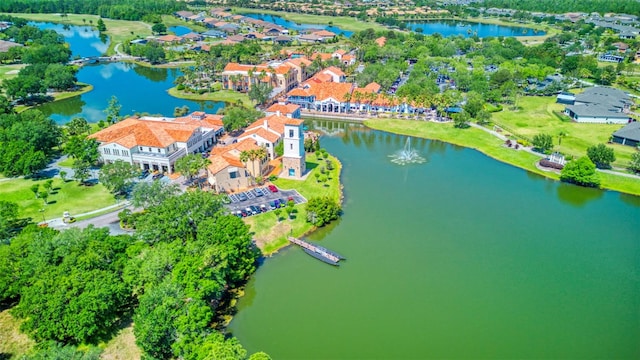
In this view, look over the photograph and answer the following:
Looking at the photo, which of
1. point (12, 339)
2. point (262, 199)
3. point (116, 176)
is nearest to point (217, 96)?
point (116, 176)

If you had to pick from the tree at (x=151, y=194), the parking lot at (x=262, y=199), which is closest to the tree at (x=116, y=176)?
the tree at (x=151, y=194)

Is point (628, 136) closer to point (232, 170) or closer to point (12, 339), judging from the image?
point (232, 170)

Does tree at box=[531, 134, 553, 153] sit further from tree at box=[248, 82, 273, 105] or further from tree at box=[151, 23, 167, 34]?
tree at box=[151, 23, 167, 34]

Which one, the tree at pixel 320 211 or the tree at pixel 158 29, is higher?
the tree at pixel 158 29

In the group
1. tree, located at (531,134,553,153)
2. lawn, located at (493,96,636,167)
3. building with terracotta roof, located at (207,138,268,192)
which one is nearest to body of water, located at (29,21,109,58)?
building with terracotta roof, located at (207,138,268,192)

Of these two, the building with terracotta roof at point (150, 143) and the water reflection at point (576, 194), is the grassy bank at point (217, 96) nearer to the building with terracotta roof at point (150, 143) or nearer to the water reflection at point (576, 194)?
the building with terracotta roof at point (150, 143)
